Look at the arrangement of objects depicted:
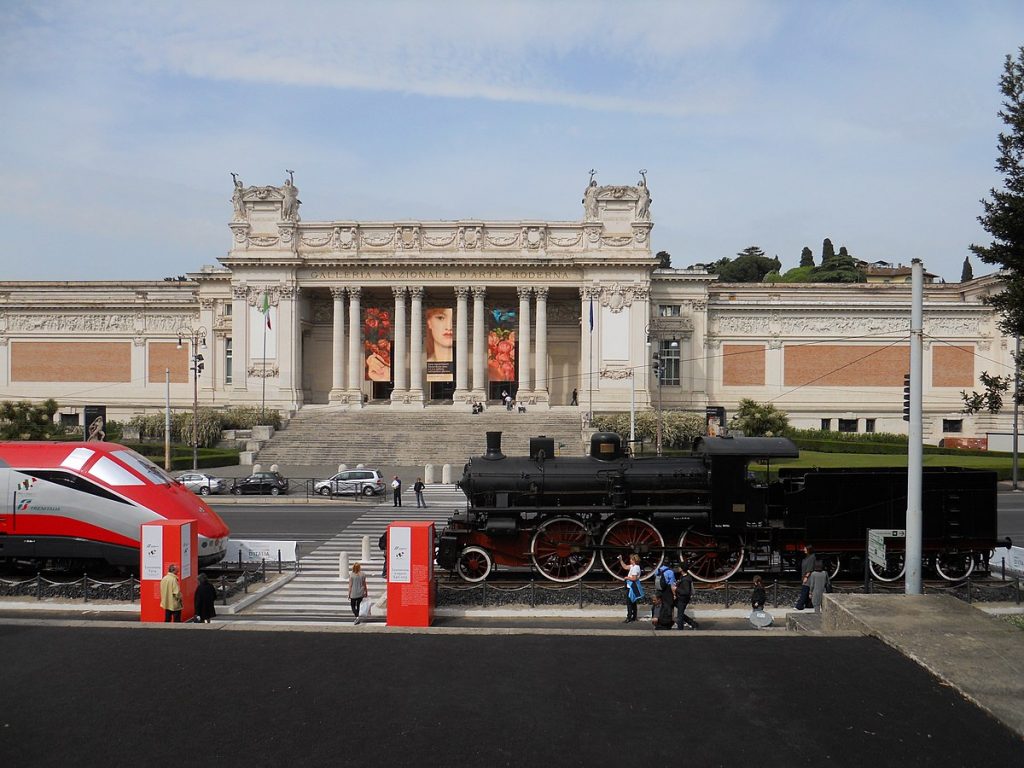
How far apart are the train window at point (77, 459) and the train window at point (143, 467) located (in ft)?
1.92

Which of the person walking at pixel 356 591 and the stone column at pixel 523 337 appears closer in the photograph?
the person walking at pixel 356 591

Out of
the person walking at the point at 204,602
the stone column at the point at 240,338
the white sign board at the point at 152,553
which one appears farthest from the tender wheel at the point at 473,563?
the stone column at the point at 240,338

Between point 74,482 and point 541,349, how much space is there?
140ft

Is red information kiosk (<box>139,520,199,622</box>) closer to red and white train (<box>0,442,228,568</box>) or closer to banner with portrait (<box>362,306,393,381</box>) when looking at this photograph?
red and white train (<box>0,442,228,568</box>)

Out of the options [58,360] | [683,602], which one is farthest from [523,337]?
[683,602]

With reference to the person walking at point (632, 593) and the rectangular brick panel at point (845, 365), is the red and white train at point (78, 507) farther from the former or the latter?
the rectangular brick panel at point (845, 365)

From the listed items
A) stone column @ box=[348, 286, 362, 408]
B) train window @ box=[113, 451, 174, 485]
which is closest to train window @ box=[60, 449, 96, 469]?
train window @ box=[113, 451, 174, 485]

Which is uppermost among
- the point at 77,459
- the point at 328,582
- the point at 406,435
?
the point at 77,459

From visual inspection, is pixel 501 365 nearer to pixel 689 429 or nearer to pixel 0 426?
pixel 689 429

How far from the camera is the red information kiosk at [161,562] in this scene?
54.6 ft

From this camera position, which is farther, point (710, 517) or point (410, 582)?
point (710, 517)

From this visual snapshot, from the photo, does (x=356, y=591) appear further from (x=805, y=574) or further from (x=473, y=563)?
(x=805, y=574)

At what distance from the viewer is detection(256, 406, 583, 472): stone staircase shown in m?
50.1

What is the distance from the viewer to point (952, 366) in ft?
209
